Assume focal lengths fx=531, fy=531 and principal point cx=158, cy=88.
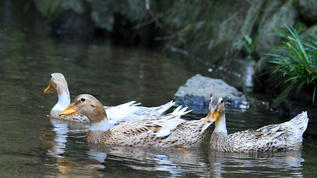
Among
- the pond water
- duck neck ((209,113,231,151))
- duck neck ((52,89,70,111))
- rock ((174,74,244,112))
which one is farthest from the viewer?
rock ((174,74,244,112))

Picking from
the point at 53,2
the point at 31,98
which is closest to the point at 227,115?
the point at 31,98

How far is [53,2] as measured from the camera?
2548 cm

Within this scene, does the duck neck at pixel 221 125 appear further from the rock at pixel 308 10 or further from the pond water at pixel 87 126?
the rock at pixel 308 10

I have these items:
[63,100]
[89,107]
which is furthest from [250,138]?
[63,100]

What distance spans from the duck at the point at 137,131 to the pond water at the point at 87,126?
0.53ft

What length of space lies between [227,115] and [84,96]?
131 inches

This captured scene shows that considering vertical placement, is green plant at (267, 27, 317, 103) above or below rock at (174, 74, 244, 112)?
above

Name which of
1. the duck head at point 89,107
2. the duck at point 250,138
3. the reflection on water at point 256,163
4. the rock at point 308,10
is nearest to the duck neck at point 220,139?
the duck at point 250,138

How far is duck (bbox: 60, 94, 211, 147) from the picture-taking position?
788 cm

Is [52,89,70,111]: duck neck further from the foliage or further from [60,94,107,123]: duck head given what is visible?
the foliage

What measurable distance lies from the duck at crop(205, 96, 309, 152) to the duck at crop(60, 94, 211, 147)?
9.4 inches

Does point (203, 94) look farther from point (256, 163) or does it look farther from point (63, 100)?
point (256, 163)

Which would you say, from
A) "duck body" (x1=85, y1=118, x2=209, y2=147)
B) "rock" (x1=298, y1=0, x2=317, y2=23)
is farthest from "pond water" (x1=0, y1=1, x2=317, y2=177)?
"rock" (x1=298, y1=0, x2=317, y2=23)

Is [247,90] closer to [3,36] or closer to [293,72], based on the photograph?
[293,72]
